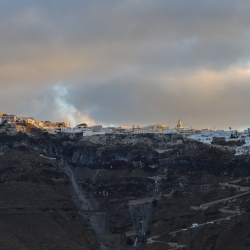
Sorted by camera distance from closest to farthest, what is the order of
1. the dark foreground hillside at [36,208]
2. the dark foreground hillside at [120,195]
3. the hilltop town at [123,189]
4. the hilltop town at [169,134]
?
the dark foreground hillside at [36,208] < the dark foreground hillside at [120,195] < the hilltop town at [123,189] < the hilltop town at [169,134]

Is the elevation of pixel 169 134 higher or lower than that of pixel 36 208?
higher

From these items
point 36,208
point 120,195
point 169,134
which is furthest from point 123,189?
point 169,134

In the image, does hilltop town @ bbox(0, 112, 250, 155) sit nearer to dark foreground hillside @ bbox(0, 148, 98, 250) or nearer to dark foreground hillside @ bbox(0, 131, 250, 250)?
dark foreground hillside @ bbox(0, 131, 250, 250)

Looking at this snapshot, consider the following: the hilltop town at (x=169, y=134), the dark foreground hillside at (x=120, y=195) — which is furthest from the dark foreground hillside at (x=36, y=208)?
the hilltop town at (x=169, y=134)

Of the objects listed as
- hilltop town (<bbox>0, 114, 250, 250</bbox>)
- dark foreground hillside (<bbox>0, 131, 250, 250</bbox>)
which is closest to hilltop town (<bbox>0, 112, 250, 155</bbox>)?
hilltop town (<bbox>0, 114, 250, 250</bbox>)

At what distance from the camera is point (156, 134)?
5285 inches

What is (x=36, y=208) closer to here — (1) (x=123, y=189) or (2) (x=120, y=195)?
(2) (x=120, y=195)

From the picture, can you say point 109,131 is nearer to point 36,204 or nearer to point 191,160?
point 191,160

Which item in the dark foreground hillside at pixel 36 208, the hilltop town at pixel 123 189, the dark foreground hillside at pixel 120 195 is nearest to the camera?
the dark foreground hillside at pixel 36 208

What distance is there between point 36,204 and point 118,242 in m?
13.9

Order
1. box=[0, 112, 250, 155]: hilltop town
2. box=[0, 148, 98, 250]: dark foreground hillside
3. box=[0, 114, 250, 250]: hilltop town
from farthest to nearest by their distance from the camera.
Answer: box=[0, 112, 250, 155]: hilltop town
box=[0, 114, 250, 250]: hilltop town
box=[0, 148, 98, 250]: dark foreground hillside

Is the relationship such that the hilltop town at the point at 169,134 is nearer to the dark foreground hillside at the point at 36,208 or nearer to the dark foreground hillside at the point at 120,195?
the dark foreground hillside at the point at 120,195

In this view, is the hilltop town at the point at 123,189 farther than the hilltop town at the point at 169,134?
No

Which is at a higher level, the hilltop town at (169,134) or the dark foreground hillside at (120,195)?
the hilltop town at (169,134)
